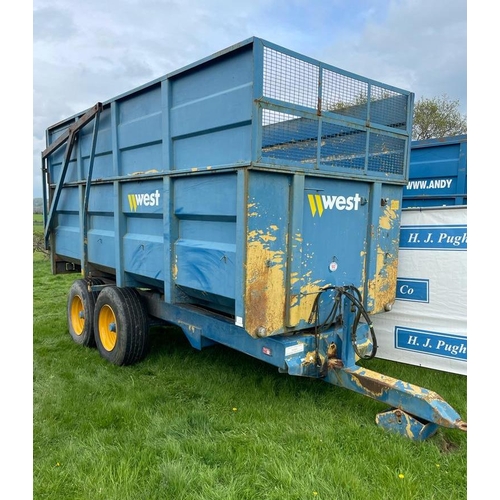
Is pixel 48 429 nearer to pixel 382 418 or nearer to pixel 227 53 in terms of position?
pixel 382 418

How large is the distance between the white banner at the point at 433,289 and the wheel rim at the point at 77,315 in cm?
389

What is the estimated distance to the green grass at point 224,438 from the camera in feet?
8.70

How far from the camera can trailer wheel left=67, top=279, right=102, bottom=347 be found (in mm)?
5332

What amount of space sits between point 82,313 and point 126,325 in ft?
3.98

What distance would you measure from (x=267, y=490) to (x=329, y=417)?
986 millimetres

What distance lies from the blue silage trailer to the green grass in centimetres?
30

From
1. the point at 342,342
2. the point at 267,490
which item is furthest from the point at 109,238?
the point at 267,490

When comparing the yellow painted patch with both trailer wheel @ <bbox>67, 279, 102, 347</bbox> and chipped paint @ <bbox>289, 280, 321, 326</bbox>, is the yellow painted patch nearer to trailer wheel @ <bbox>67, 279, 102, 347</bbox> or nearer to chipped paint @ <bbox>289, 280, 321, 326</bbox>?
chipped paint @ <bbox>289, 280, 321, 326</bbox>

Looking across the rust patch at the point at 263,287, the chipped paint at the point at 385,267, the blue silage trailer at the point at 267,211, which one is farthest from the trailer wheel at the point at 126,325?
the chipped paint at the point at 385,267

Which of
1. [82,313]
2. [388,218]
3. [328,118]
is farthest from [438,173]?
[82,313]

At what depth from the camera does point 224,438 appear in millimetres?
3195

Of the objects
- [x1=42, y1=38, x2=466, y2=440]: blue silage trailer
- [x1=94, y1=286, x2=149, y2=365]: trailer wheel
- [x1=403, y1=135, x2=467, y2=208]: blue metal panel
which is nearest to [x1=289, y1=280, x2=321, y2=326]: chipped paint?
[x1=42, y1=38, x2=466, y2=440]: blue silage trailer

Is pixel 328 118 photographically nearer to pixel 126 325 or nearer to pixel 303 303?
pixel 303 303

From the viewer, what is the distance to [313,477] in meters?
2.69
